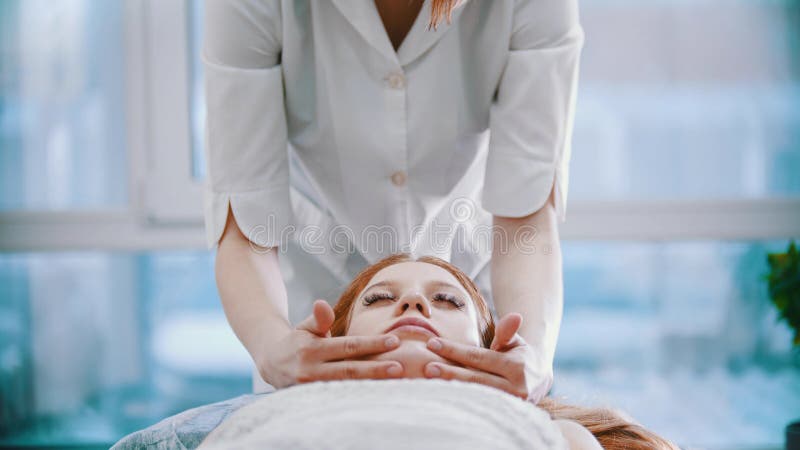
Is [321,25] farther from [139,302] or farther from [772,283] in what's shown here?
[139,302]

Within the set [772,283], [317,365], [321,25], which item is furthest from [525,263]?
[772,283]

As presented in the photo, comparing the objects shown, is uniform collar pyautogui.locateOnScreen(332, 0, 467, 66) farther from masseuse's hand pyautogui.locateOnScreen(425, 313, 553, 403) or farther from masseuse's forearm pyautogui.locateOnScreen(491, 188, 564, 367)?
masseuse's hand pyautogui.locateOnScreen(425, 313, 553, 403)

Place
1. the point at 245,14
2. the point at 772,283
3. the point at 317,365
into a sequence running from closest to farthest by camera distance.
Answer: the point at 317,365
the point at 245,14
the point at 772,283

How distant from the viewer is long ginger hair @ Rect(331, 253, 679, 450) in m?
1.20

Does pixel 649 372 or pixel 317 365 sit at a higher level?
pixel 317 365

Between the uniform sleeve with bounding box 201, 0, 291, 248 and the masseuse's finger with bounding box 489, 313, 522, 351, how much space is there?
514 millimetres

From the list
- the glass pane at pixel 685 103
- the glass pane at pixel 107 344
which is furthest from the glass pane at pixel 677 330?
the glass pane at pixel 107 344

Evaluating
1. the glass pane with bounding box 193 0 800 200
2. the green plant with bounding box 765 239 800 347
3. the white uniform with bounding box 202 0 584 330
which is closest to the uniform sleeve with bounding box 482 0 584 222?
the white uniform with bounding box 202 0 584 330

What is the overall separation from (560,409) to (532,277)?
0.24 meters

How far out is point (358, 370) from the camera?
3.43 ft

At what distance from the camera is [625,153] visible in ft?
9.18

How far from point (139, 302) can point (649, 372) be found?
2.00m

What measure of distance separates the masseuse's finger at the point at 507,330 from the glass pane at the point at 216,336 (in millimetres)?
1744

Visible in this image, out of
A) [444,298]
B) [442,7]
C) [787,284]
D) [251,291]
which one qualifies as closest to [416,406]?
[444,298]
